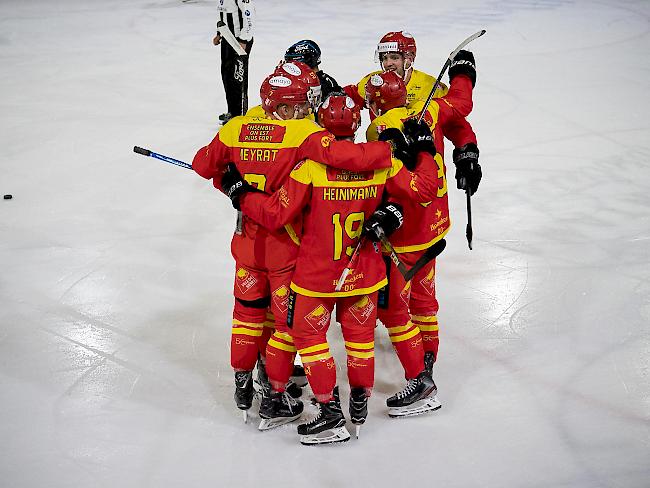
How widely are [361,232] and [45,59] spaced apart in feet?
22.7

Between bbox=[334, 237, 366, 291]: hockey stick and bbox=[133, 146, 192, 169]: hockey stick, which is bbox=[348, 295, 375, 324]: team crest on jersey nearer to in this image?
bbox=[334, 237, 366, 291]: hockey stick

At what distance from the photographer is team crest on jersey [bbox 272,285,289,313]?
3.18 m

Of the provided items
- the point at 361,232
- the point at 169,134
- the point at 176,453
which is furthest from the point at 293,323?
the point at 169,134

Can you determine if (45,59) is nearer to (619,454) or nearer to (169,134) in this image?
(169,134)

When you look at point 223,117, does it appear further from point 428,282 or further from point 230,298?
point 428,282

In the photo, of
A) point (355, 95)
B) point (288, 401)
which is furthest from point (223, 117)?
point (288, 401)

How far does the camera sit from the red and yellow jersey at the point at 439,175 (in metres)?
3.23

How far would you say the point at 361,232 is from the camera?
3.05 m

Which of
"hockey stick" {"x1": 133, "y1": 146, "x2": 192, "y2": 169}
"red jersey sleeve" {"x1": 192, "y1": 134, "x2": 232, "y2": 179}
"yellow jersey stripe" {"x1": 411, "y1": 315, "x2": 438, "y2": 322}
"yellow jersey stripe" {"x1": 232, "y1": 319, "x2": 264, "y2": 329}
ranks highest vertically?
"red jersey sleeve" {"x1": 192, "y1": 134, "x2": 232, "y2": 179}

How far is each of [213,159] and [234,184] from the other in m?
0.15

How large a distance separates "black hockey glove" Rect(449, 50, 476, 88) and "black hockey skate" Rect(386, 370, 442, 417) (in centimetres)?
Answer: 130

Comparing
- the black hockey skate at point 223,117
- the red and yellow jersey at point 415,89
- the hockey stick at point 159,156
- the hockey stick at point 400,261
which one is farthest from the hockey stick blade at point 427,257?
the black hockey skate at point 223,117

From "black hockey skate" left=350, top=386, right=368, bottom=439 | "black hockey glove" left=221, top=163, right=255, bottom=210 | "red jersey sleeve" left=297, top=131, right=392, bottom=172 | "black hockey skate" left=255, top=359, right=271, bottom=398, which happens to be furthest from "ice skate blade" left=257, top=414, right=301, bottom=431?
"red jersey sleeve" left=297, top=131, right=392, bottom=172

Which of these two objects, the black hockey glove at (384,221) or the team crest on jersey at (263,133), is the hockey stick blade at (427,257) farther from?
the team crest on jersey at (263,133)
